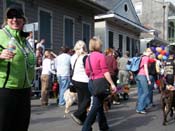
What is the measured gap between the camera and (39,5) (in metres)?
15.9

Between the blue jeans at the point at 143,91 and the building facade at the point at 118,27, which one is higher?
the building facade at the point at 118,27

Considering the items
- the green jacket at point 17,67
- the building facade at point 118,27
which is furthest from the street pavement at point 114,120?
the building facade at point 118,27

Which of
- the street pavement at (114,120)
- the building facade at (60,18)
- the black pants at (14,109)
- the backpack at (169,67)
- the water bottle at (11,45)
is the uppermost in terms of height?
the building facade at (60,18)

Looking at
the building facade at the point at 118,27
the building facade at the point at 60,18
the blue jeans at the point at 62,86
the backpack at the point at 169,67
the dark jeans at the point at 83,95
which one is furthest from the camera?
the building facade at the point at 118,27

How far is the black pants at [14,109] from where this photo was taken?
3814 millimetres

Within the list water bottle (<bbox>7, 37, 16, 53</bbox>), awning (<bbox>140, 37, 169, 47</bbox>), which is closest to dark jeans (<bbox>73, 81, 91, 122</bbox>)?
water bottle (<bbox>7, 37, 16, 53</bbox>)

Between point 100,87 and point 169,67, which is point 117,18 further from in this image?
point 100,87

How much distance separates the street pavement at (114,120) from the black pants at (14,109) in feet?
13.0

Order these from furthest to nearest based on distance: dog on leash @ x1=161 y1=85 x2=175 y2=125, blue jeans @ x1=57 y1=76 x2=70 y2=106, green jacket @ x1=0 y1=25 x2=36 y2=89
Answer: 1. blue jeans @ x1=57 y1=76 x2=70 y2=106
2. dog on leash @ x1=161 y1=85 x2=175 y2=125
3. green jacket @ x1=0 y1=25 x2=36 y2=89

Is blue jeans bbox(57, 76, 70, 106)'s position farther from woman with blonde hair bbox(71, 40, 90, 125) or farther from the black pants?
the black pants

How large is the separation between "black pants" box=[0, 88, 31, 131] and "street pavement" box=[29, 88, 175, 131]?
397 centimetres

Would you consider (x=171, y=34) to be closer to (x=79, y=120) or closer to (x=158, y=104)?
(x=158, y=104)

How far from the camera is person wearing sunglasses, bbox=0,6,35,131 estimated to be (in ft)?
12.4

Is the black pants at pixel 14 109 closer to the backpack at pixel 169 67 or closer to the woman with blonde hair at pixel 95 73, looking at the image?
the woman with blonde hair at pixel 95 73
